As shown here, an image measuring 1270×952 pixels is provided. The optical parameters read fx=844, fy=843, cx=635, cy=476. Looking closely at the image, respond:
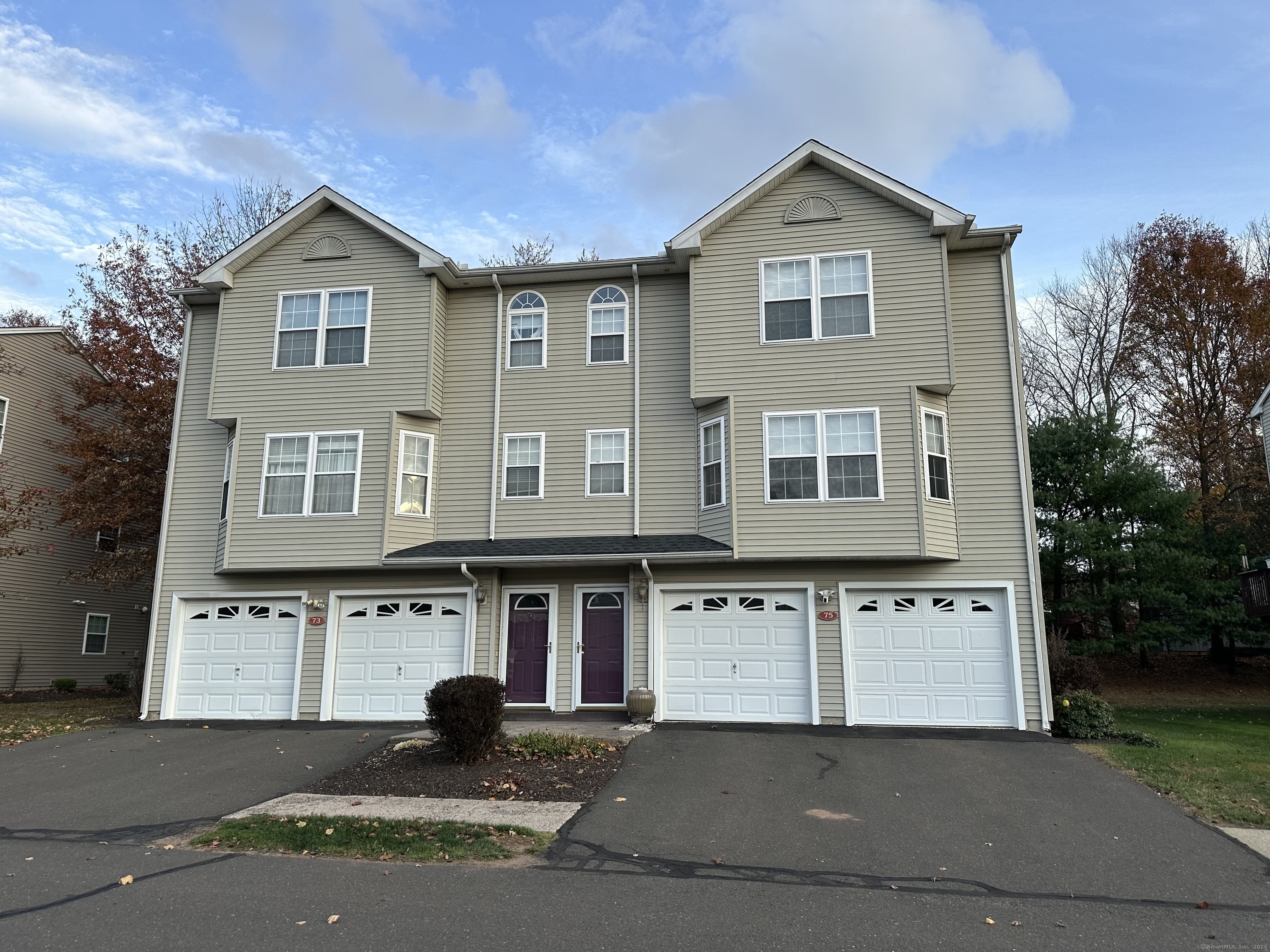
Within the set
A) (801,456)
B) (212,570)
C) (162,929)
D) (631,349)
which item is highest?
(631,349)

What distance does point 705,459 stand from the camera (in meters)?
14.6

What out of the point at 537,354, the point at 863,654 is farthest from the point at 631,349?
the point at 863,654

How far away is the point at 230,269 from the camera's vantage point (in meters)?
16.0

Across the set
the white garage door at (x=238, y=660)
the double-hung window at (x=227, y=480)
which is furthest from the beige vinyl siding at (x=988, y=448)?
the double-hung window at (x=227, y=480)

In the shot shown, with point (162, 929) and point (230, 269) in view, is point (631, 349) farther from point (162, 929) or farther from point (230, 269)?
point (162, 929)

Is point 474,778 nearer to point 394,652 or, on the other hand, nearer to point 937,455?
point 394,652

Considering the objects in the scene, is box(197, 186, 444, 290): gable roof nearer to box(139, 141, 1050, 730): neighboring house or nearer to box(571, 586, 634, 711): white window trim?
box(139, 141, 1050, 730): neighboring house

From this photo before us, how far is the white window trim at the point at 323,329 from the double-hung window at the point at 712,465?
631 centimetres

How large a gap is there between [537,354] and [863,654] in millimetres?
7871

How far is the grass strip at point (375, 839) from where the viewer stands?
7.11 meters

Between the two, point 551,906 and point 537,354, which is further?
point 537,354

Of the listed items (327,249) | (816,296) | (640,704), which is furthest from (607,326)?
(640,704)

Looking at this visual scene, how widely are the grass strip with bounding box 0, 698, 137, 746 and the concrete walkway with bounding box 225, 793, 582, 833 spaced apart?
24.9ft

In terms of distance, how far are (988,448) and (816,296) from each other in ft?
12.5
